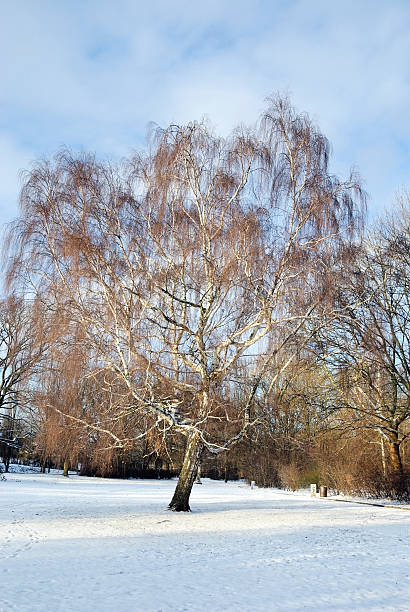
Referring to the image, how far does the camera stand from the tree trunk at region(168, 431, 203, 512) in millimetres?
14516

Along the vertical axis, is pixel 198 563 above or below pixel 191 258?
below

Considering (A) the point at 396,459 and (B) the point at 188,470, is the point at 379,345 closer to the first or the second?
(A) the point at 396,459

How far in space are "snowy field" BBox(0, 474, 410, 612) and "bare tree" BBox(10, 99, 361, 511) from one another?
2467mm

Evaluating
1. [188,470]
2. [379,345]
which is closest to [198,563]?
[188,470]

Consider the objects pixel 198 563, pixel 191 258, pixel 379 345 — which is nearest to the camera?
pixel 198 563

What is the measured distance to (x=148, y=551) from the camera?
931 centimetres

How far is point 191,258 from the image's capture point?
531 inches

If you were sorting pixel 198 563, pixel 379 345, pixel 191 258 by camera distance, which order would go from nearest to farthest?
1. pixel 198 563
2. pixel 191 258
3. pixel 379 345

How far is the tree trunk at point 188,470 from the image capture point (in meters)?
14.5

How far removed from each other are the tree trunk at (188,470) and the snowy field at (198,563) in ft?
2.16

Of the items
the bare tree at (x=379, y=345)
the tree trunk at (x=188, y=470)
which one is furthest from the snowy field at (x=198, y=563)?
the bare tree at (x=379, y=345)

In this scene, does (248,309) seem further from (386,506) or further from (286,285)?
(386,506)

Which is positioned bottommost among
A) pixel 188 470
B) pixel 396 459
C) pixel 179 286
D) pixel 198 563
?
pixel 198 563

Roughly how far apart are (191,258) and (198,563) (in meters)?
7.28
